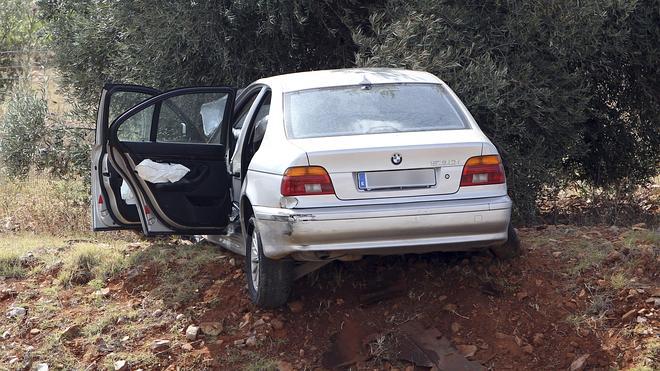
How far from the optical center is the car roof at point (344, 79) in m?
6.31

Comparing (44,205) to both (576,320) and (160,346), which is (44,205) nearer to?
(160,346)

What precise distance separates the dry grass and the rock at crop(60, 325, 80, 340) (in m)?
3.54

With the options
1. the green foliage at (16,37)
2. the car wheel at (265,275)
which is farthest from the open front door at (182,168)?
the green foliage at (16,37)

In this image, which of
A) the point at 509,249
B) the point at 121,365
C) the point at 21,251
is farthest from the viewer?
the point at 21,251

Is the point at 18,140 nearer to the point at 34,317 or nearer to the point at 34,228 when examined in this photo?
the point at 34,228

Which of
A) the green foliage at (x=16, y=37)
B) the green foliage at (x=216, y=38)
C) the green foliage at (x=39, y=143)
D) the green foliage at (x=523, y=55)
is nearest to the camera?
the green foliage at (x=523, y=55)

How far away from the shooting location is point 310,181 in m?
5.39

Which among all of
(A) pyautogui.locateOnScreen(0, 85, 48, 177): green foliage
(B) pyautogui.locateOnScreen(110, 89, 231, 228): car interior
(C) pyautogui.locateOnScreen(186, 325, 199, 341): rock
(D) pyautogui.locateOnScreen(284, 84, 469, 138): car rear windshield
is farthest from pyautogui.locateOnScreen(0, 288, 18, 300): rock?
(A) pyautogui.locateOnScreen(0, 85, 48, 177): green foliage

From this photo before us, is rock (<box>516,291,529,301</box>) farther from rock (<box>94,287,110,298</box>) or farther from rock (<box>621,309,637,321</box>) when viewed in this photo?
rock (<box>94,287,110,298</box>)

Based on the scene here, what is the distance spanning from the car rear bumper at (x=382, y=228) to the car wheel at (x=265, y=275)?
0.30 metres

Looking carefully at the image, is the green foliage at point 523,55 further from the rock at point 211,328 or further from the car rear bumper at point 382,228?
the rock at point 211,328

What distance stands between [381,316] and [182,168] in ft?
6.19

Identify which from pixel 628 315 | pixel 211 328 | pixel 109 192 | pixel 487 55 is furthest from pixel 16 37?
pixel 628 315

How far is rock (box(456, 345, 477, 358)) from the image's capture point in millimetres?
5621
